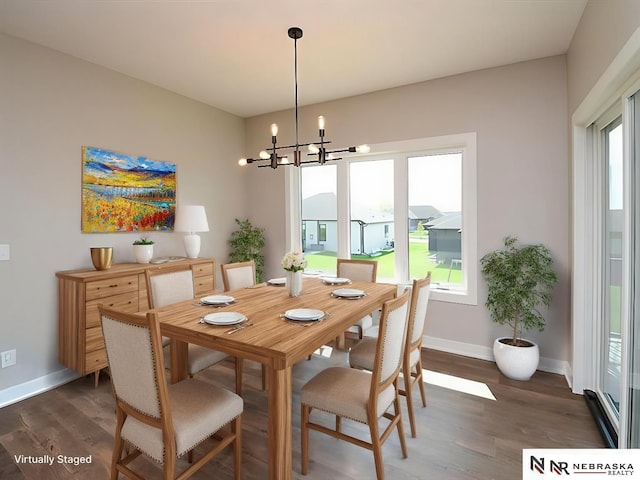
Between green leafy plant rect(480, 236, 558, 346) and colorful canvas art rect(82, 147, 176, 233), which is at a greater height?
colorful canvas art rect(82, 147, 176, 233)

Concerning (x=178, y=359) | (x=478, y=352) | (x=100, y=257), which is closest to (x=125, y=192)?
(x=100, y=257)

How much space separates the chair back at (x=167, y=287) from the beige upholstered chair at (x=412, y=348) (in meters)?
1.47

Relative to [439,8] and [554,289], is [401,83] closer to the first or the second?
[439,8]

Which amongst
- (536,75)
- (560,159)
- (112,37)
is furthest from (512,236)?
(112,37)

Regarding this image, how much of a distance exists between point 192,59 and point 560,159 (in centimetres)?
353

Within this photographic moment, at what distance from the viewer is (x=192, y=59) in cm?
314

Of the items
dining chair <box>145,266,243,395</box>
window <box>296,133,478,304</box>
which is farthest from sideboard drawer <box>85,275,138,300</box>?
window <box>296,133,478,304</box>

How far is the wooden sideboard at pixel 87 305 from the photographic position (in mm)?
2764

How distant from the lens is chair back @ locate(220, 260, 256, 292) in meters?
3.12

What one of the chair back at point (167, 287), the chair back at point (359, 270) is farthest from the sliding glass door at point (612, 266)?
the chair back at point (167, 287)

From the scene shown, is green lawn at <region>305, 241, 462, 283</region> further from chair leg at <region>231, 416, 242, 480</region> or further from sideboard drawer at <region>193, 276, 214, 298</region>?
chair leg at <region>231, 416, 242, 480</region>

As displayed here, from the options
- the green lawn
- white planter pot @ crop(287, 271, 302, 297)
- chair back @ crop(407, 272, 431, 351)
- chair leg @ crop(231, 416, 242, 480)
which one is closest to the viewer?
chair leg @ crop(231, 416, 242, 480)

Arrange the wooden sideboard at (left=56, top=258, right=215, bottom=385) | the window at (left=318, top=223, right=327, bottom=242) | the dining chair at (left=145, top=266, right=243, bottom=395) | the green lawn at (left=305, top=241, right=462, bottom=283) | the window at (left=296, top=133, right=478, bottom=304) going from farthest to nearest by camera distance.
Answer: the window at (left=318, top=223, right=327, bottom=242)
the green lawn at (left=305, top=241, right=462, bottom=283)
the window at (left=296, top=133, right=478, bottom=304)
the wooden sideboard at (left=56, top=258, right=215, bottom=385)
the dining chair at (left=145, top=266, right=243, bottom=395)

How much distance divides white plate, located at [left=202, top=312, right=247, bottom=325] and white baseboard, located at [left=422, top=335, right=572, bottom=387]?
253cm
